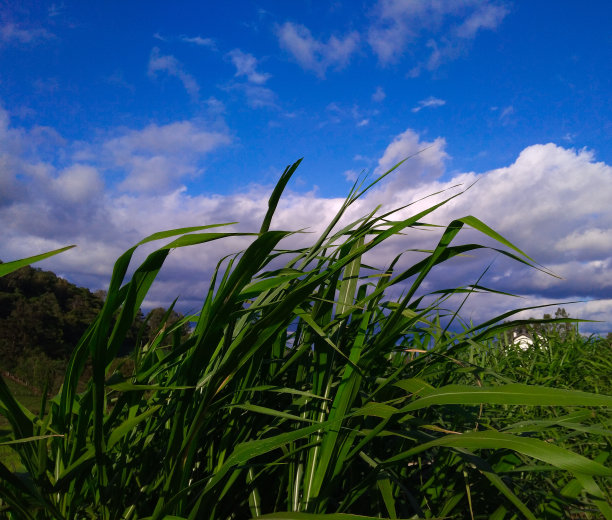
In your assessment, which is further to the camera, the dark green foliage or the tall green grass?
the dark green foliage

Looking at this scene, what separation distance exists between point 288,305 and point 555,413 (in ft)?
5.07

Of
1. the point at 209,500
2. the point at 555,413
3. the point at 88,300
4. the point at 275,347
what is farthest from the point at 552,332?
the point at 88,300

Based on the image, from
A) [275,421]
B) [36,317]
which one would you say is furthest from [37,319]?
[275,421]

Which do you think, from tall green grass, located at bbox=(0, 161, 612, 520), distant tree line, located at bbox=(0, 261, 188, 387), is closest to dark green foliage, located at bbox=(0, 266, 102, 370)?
distant tree line, located at bbox=(0, 261, 188, 387)

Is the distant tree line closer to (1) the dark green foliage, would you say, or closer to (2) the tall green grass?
(1) the dark green foliage

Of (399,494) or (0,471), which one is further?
(399,494)

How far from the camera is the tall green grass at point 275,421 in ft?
2.05

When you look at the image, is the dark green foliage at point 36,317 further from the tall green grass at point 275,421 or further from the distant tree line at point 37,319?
the tall green grass at point 275,421

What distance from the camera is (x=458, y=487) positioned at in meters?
0.95

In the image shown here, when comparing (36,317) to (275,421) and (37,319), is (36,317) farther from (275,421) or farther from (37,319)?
(275,421)

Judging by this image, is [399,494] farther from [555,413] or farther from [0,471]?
[555,413]

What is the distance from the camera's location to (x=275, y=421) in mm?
877

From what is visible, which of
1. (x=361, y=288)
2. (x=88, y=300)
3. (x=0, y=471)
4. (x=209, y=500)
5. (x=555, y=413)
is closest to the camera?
(x=0, y=471)

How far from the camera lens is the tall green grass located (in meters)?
0.62
